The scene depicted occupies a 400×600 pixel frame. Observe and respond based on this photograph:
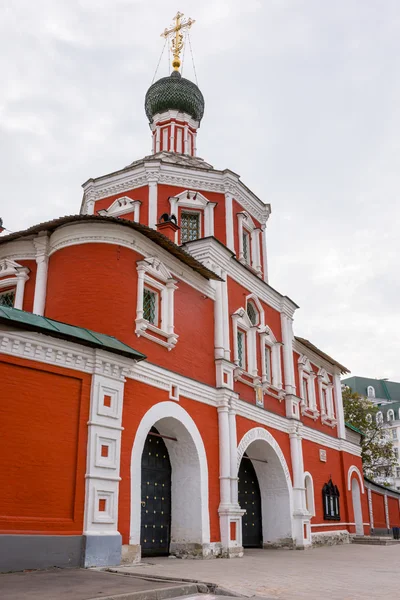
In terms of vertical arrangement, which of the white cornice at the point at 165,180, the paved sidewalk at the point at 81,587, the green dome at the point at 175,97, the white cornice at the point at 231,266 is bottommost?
the paved sidewalk at the point at 81,587

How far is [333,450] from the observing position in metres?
19.7

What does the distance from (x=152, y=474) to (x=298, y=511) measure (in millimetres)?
5687

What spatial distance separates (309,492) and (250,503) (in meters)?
2.55

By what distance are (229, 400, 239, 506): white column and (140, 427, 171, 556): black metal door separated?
1.36 meters

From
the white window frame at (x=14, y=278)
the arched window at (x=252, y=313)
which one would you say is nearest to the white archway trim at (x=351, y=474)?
the arched window at (x=252, y=313)

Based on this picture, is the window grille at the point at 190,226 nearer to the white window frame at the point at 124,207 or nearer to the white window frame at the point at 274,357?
the white window frame at the point at 124,207

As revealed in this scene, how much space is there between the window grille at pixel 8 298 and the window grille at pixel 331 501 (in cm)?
1135

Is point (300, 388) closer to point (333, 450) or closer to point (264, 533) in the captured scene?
point (333, 450)

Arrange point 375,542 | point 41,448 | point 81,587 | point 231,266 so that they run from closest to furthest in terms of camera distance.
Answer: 1. point 81,587
2. point 41,448
3. point 231,266
4. point 375,542

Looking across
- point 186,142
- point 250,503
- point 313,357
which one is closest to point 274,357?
point 250,503

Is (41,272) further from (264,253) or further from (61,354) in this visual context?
(264,253)

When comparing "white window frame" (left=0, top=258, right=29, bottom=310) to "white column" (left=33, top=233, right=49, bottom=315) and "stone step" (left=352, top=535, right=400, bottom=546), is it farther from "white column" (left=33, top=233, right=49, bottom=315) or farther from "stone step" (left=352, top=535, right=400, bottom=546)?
"stone step" (left=352, top=535, right=400, bottom=546)

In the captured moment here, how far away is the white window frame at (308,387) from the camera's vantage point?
1815 cm

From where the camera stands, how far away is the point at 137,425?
10.0 meters
